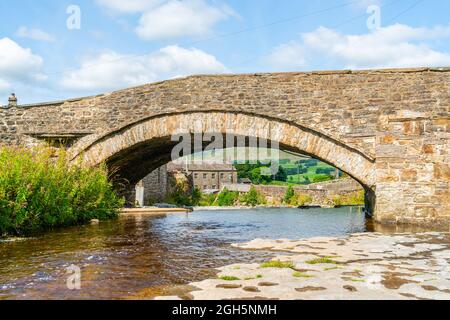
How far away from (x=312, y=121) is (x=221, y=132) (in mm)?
2419

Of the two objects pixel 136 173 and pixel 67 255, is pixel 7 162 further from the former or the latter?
pixel 136 173

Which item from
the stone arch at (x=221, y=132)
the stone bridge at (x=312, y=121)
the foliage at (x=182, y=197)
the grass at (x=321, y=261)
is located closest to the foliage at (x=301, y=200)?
the foliage at (x=182, y=197)

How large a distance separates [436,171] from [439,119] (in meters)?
1.20

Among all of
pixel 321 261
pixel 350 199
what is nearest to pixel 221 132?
pixel 321 261

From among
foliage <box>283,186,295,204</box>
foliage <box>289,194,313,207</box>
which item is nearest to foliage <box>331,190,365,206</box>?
foliage <box>289,194,313,207</box>

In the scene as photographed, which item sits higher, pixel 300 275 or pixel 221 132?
pixel 221 132

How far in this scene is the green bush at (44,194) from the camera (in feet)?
27.4

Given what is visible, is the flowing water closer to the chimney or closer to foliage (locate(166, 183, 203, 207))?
the chimney

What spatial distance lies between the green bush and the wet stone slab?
14.1 ft

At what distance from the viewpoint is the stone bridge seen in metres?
10.5

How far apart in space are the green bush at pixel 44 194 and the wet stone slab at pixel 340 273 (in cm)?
429

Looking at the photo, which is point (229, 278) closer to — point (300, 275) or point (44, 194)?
point (300, 275)

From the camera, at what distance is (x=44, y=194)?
30.5ft
